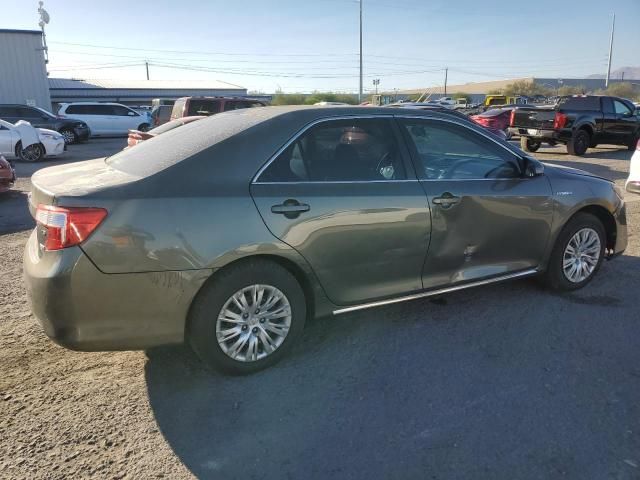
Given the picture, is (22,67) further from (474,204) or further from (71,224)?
(474,204)

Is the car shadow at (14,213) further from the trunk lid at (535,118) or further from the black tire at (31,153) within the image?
the trunk lid at (535,118)

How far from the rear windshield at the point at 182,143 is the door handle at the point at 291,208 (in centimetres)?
56

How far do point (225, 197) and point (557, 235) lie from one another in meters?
2.98

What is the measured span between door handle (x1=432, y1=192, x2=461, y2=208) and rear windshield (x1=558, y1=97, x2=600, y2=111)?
14.4 m

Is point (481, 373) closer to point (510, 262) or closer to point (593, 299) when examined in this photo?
point (510, 262)

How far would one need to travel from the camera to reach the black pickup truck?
1594cm

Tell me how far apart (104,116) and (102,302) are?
88.1 ft

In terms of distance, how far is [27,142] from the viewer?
14.6 meters

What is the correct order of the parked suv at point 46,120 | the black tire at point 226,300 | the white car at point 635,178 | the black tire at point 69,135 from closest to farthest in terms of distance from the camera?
1. the black tire at point 226,300
2. the white car at point 635,178
3. the parked suv at point 46,120
4. the black tire at point 69,135

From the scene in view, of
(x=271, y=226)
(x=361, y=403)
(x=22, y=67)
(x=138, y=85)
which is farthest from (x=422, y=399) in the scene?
(x=138, y=85)

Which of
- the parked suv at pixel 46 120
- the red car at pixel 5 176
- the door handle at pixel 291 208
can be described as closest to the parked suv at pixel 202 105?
the parked suv at pixel 46 120

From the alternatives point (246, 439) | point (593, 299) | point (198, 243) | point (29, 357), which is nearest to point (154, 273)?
point (198, 243)

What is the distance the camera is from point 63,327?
9.28 ft

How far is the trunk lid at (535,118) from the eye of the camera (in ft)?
52.9
